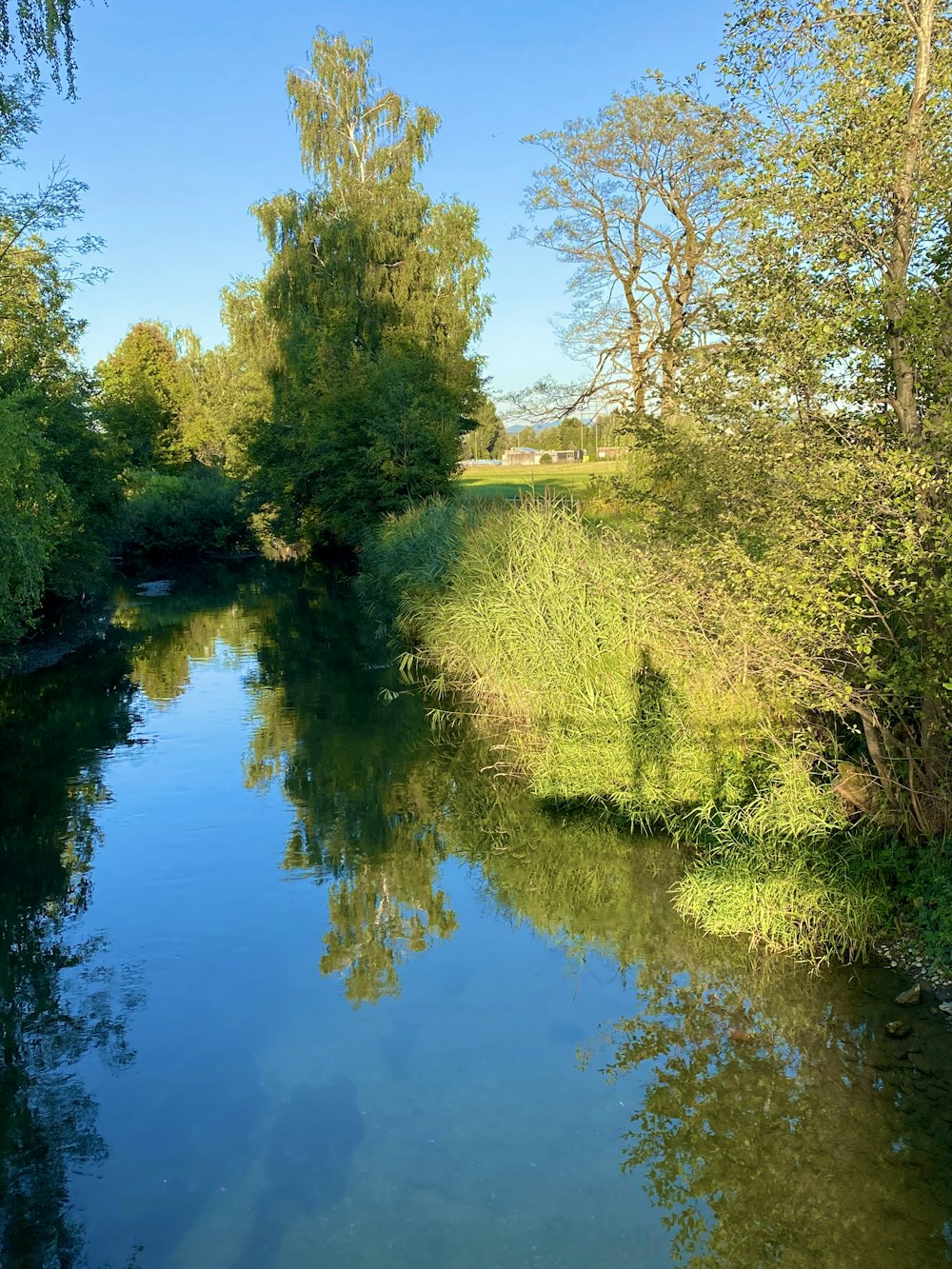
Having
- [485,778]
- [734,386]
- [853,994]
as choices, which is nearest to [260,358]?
[485,778]

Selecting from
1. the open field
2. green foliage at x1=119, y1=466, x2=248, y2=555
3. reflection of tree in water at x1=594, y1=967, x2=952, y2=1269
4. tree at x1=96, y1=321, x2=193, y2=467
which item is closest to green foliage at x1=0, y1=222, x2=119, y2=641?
the open field

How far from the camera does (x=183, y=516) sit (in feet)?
139

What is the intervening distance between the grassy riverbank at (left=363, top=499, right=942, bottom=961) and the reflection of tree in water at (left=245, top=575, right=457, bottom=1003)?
4.16 feet

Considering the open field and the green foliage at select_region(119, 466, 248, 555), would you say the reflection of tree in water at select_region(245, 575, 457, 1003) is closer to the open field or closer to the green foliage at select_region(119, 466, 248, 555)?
the open field

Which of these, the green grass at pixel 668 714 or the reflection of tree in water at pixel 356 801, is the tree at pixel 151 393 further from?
the green grass at pixel 668 714

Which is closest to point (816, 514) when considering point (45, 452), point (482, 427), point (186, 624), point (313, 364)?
point (45, 452)

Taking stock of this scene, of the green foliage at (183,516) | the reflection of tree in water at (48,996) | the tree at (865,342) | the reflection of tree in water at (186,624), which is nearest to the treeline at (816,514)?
the tree at (865,342)

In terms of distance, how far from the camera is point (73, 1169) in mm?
5062

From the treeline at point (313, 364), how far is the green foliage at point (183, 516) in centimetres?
9

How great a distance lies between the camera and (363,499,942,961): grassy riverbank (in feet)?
23.2

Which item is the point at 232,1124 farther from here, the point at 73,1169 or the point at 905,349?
the point at 905,349

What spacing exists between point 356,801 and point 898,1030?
244 inches

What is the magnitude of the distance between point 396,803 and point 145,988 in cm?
414

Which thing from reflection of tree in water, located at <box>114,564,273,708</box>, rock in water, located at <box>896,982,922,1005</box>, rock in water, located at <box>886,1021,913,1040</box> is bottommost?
reflection of tree in water, located at <box>114,564,273,708</box>
